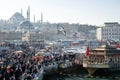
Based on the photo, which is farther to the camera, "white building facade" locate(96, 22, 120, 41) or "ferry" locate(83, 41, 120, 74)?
"white building facade" locate(96, 22, 120, 41)

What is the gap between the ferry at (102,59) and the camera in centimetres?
3388

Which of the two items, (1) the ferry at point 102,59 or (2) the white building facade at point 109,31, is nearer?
(1) the ferry at point 102,59

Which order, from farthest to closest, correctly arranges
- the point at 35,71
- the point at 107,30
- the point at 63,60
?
the point at 107,30 → the point at 63,60 → the point at 35,71

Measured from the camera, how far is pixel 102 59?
35406 mm

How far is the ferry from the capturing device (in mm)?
33875

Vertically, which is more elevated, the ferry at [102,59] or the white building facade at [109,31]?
the white building facade at [109,31]

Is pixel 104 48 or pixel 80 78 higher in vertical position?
pixel 104 48

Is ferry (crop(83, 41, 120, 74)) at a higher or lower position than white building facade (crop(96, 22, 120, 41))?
lower

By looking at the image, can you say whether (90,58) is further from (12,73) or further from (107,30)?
(107,30)

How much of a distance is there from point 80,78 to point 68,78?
1.15m

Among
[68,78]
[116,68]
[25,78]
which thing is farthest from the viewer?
[116,68]

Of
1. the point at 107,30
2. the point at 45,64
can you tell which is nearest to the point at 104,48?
the point at 45,64

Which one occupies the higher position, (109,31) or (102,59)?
(109,31)

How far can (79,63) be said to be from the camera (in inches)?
1483
